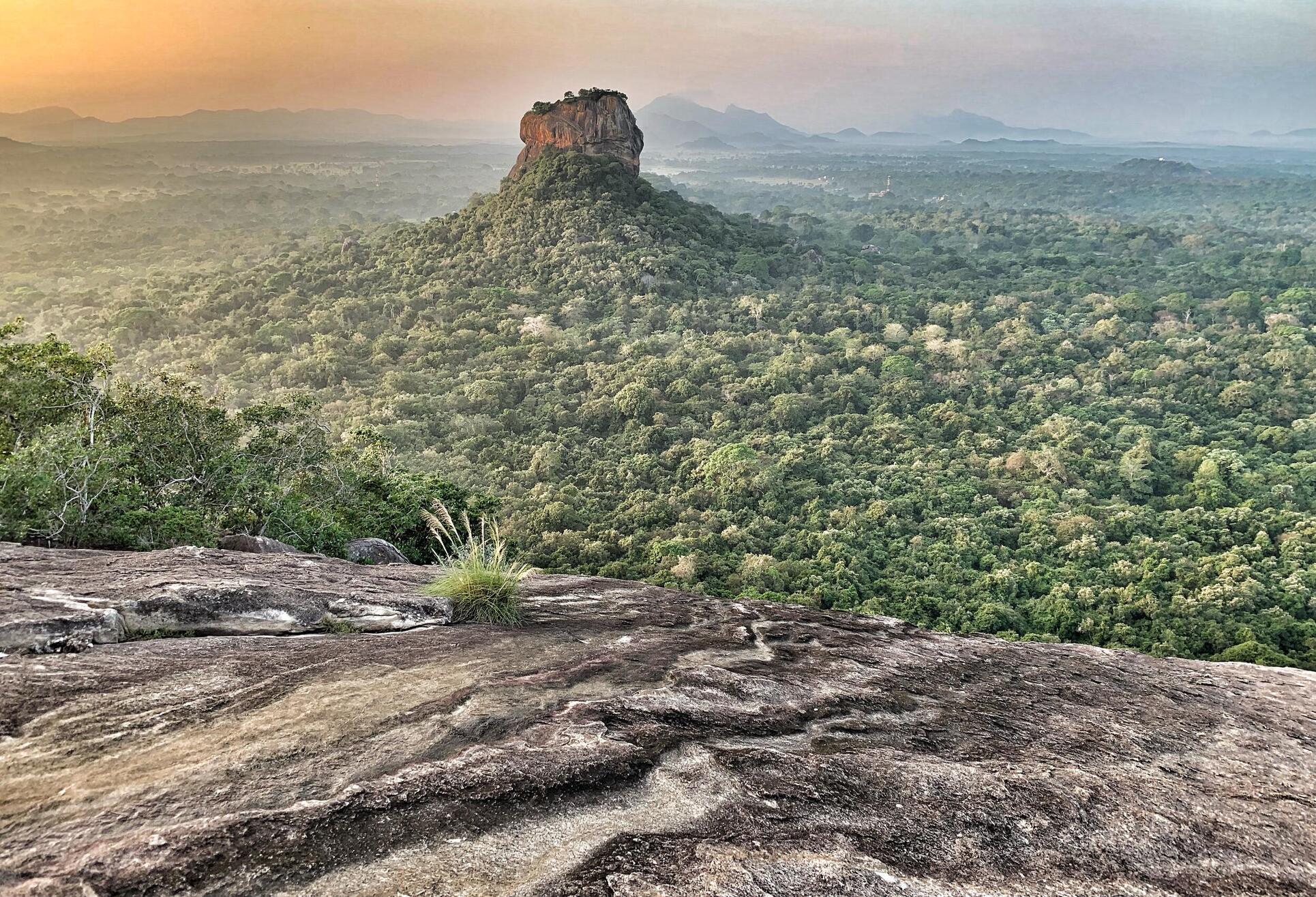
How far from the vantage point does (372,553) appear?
41.7 feet

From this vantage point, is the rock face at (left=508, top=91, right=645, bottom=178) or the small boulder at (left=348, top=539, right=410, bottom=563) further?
the rock face at (left=508, top=91, right=645, bottom=178)

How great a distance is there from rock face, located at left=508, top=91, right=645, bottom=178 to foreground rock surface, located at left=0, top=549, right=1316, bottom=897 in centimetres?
8472

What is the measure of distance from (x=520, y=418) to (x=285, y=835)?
4379cm

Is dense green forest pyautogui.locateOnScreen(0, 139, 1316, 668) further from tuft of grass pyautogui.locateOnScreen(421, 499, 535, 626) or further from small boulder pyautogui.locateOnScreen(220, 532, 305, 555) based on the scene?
tuft of grass pyautogui.locateOnScreen(421, 499, 535, 626)

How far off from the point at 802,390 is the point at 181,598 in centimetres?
4960

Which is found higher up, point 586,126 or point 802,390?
point 586,126

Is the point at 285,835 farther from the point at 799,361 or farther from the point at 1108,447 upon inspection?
the point at 799,361

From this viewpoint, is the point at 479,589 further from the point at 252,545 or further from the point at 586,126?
the point at 586,126

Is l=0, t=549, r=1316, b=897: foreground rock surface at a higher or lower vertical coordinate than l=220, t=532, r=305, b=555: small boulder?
higher

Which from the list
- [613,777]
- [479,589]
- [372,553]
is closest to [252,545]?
[372,553]

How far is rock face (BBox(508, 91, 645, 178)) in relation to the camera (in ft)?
261

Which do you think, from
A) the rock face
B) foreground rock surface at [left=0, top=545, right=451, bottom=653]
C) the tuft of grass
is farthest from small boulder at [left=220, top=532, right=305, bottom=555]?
the rock face

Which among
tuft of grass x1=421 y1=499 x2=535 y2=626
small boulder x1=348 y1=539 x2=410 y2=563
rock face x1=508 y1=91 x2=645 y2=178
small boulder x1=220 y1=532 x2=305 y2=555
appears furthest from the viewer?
rock face x1=508 y1=91 x2=645 y2=178

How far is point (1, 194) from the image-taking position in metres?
112
